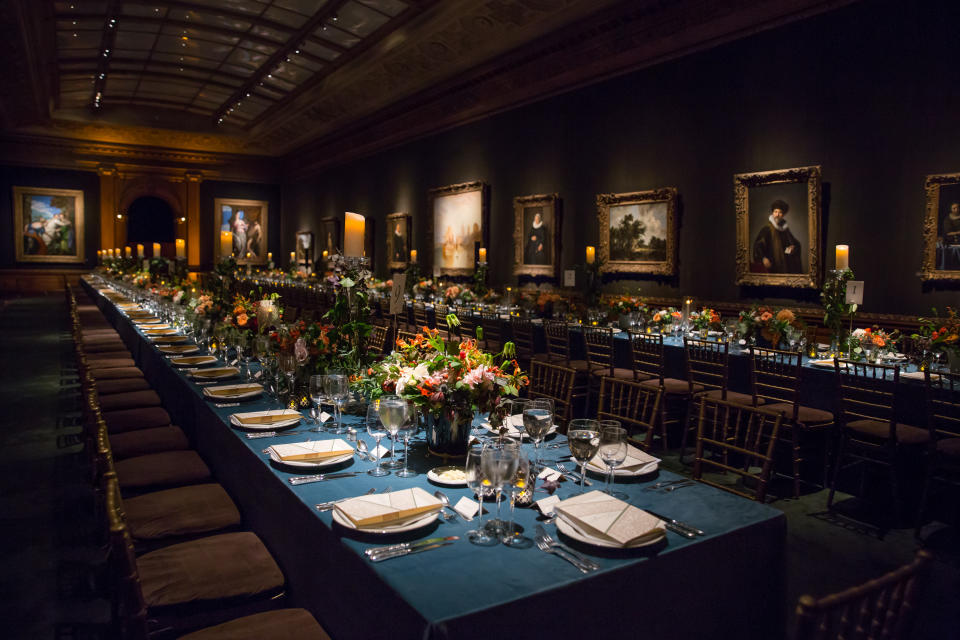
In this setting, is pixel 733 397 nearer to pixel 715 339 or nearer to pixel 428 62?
pixel 715 339

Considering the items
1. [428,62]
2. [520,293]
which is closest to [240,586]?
[520,293]

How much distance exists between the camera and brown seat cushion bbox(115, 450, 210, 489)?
310 centimetres

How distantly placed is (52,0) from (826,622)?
13.4m

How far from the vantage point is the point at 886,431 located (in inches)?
159

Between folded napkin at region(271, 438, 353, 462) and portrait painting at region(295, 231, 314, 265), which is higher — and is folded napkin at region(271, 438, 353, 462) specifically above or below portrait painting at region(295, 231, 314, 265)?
below

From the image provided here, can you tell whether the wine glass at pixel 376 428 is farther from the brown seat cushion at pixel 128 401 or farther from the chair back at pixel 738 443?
the brown seat cushion at pixel 128 401

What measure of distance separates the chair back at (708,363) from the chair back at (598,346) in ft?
2.49

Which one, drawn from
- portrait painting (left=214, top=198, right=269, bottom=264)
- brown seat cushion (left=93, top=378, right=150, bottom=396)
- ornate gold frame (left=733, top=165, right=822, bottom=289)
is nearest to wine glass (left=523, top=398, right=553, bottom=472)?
brown seat cushion (left=93, top=378, right=150, bottom=396)

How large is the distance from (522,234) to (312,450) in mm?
8712

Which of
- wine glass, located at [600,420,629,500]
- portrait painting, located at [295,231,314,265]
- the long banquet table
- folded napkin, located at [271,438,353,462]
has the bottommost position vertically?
the long banquet table

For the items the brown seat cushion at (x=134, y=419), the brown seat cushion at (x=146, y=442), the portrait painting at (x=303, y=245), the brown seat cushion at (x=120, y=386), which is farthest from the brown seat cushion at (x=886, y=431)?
the portrait painting at (x=303, y=245)

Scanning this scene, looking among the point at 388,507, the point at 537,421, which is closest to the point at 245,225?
the point at 537,421

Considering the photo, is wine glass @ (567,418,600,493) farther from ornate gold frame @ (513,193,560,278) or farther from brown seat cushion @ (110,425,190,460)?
ornate gold frame @ (513,193,560,278)

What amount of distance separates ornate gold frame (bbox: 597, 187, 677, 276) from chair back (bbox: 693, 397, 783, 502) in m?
3.51
